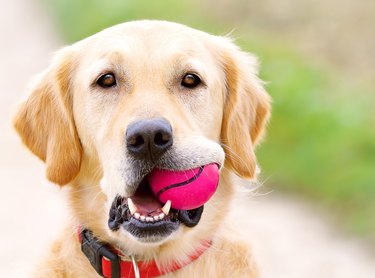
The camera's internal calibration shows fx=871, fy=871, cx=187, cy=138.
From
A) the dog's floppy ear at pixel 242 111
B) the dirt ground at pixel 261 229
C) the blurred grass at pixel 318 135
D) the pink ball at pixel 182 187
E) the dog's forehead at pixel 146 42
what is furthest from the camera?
the blurred grass at pixel 318 135

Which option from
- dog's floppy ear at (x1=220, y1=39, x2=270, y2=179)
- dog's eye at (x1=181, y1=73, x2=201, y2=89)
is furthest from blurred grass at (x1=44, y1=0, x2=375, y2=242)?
dog's eye at (x1=181, y1=73, x2=201, y2=89)

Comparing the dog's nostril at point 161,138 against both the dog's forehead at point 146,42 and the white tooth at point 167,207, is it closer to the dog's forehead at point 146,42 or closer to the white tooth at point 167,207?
the white tooth at point 167,207

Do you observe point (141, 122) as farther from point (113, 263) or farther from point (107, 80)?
point (113, 263)

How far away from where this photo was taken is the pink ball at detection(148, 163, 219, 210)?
162 inches

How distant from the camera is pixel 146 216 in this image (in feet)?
13.5

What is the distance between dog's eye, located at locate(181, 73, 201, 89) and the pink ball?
56 cm

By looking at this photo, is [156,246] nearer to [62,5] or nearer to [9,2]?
[62,5]

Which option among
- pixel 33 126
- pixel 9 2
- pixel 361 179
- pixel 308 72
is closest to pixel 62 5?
pixel 9 2

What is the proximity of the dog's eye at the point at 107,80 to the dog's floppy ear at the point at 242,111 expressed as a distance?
0.70 meters

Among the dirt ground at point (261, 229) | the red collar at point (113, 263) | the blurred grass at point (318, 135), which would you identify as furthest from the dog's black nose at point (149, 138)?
the blurred grass at point (318, 135)

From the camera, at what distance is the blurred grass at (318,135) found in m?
7.55

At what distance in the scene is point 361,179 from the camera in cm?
760

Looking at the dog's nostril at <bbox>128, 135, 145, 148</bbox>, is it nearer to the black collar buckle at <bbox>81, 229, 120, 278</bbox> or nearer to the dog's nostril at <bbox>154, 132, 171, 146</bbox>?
the dog's nostril at <bbox>154, 132, 171, 146</bbox>

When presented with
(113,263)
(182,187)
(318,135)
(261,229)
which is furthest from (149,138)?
(318,135)
